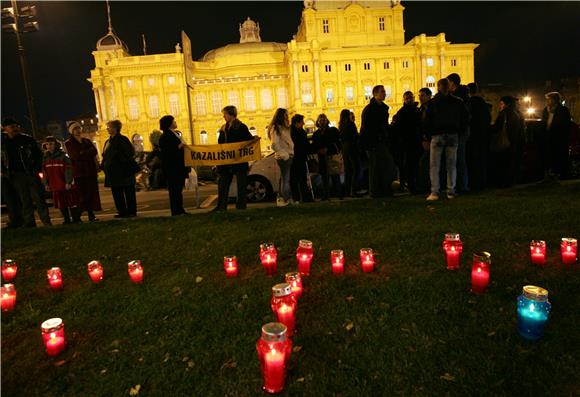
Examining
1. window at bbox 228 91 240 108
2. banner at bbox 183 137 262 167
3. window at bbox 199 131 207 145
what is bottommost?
banner at bbox 183 137 262 167

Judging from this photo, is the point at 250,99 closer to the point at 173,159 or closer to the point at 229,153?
the point at 229,153

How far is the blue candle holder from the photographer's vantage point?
9.05 ft

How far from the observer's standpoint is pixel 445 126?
7328 millimetres

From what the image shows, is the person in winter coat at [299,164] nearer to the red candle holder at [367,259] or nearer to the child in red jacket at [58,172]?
the child in red jacket at [58,172]

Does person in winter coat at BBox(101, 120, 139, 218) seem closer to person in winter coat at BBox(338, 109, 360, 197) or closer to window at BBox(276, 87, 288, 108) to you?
person in winter coat at BBox(338, 109, 360, 197)

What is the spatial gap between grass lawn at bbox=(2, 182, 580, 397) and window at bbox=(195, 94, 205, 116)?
6609 cm

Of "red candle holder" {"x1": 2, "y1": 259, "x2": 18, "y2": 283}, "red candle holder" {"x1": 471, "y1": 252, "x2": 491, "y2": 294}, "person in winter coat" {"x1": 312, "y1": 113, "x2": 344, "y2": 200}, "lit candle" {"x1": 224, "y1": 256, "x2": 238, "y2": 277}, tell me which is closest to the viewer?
"red candle holder" {"x1": 471, "y1": 252, "x2": 491, "y2": 294}

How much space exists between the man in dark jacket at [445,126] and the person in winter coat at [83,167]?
6.76 metres

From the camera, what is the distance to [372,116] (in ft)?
26.2

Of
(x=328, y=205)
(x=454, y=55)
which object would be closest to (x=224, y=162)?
(x=328, y=205)

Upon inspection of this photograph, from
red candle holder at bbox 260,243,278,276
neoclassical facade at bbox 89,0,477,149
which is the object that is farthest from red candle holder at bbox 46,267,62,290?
neoclassical facade at bbox 89,0,477,149

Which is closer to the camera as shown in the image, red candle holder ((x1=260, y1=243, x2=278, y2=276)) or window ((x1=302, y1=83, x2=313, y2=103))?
red candle holder ((x1=260, y1=243, x2=278, y2=276))

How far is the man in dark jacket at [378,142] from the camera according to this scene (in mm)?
7977

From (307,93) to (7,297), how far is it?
6374 centimetres
